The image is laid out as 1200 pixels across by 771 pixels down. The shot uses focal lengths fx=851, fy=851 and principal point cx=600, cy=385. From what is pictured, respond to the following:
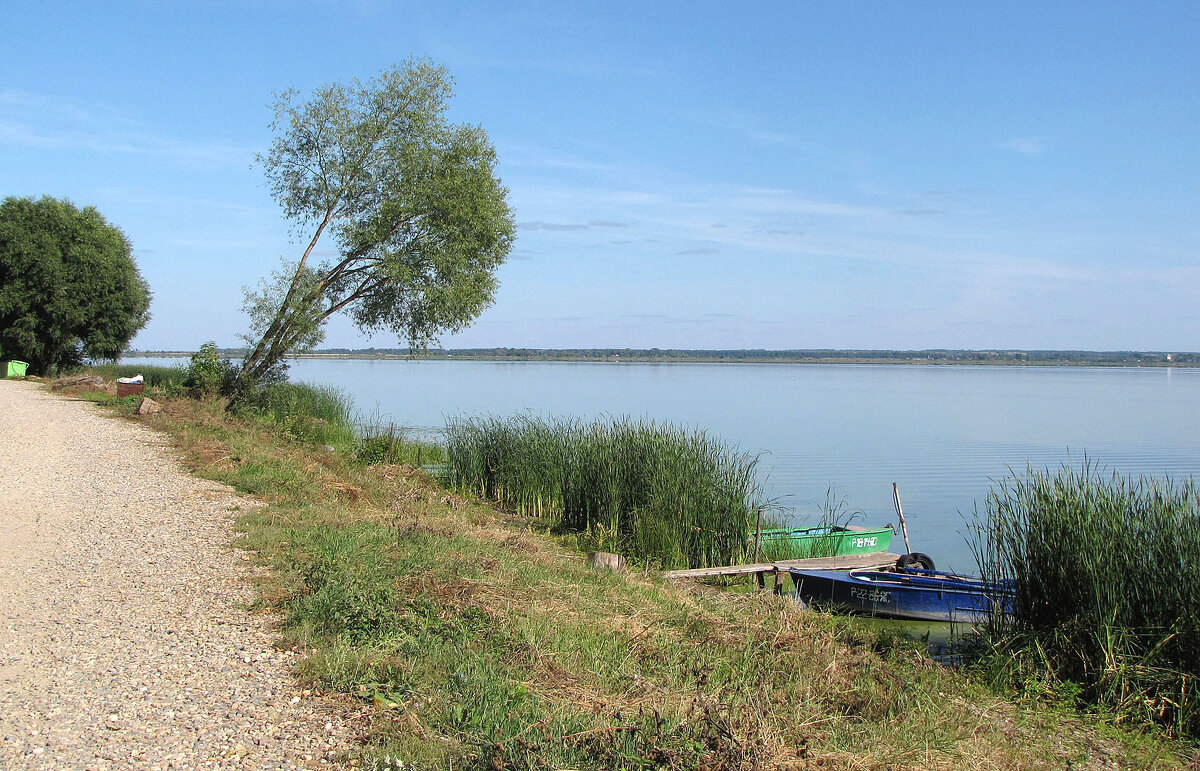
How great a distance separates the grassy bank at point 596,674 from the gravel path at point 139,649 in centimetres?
34

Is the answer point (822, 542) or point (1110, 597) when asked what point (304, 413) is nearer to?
point (822, 542)

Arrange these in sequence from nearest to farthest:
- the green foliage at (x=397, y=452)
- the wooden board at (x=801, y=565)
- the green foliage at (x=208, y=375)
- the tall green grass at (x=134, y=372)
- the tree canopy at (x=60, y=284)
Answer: the wooden board at (x=801, y=565) → the green foliage at (x=397, y=452) → the green foliage at (x=208, y=375) → the tall green grass at (x=134, y=372) → the tree canopy at (x=60, y=284)

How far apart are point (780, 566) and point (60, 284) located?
1407 inches

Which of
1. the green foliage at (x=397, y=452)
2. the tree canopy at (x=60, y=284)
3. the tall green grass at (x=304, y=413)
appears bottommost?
the green foliage at (x=397, y=452)

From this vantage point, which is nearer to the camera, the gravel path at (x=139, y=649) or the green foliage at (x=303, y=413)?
the gravel path at (x=139, y=649)

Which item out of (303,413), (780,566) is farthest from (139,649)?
(303,413)

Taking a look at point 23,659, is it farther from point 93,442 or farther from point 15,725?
point 93,442

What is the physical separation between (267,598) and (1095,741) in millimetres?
6674

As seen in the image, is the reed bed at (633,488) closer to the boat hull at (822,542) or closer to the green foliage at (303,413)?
the boat hull at (822,542)

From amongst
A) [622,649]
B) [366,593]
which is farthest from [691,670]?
[366,593]

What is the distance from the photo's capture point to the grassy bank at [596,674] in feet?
14.1

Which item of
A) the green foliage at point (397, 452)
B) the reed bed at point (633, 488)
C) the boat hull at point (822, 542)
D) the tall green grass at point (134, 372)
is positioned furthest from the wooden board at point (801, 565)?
the tall green grass at point (134, 372)

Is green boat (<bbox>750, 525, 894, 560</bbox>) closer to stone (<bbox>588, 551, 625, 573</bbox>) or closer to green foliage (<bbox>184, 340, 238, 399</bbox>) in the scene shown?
stone (<bbox>588, 551, 625, 573</bbox>)

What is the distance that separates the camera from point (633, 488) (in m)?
14.2
